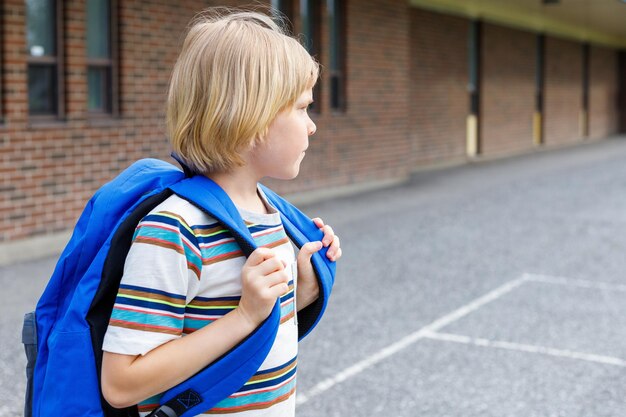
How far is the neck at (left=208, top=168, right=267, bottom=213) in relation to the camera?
5.82 feet

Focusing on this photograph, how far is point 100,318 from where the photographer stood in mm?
1617

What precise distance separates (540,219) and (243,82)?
10665 mm

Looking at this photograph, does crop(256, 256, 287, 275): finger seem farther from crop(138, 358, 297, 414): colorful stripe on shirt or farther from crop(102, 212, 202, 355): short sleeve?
crop(138, 358, 297, 414): colorful stripe on shirt

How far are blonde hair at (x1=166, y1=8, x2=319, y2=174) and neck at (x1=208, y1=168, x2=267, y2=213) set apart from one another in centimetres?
3

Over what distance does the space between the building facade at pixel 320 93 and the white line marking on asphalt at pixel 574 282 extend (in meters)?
2.76

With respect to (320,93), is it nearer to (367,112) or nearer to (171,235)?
(367,112)

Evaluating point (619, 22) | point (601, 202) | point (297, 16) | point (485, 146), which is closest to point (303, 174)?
point (297, 16)

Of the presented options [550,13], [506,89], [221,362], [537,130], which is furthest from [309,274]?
[537,130]

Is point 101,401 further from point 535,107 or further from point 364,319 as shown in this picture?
point 535,107

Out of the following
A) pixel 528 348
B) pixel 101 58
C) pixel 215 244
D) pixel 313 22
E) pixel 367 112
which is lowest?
pixel 528 348

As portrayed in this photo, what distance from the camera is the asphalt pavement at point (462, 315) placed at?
4832 mm

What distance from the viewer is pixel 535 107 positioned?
84.7 feet

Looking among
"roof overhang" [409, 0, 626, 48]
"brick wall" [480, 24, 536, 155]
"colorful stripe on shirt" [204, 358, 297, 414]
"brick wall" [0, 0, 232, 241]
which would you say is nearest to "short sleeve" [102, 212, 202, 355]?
"colorful stripe on shirt" [204, 358, 297, 414]

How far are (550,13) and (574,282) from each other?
1763 cm
